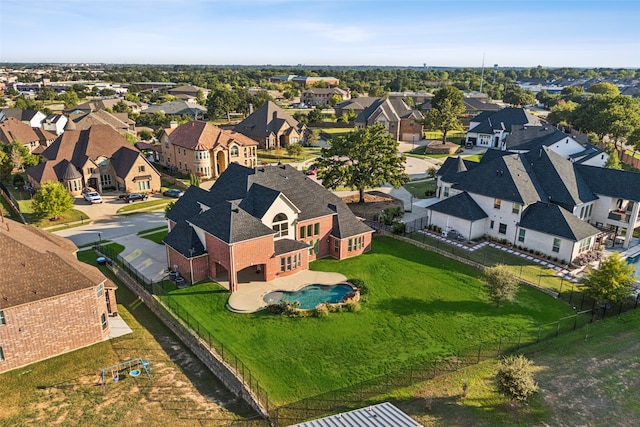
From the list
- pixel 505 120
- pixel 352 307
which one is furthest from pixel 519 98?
pixel 352 307

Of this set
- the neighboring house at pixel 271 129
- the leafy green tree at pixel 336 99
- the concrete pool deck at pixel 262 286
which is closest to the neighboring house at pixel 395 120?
the neighboring house at pixel 271 129

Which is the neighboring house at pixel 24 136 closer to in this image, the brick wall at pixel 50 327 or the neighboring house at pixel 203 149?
the neighboring house at pixel 203 149

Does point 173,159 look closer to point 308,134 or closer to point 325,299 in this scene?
point 308,134

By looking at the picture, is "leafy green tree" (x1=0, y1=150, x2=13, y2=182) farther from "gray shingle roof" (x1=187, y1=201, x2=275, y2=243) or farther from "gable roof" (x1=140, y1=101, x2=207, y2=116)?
"gable roof" (x1=140, y1=101, x2=207, y2=116)

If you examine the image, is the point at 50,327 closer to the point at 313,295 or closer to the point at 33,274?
the point at 33,274

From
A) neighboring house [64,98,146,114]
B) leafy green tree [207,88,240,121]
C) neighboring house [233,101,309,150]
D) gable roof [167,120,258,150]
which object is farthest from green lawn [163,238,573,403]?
neighboring house [64,98,146,114]
